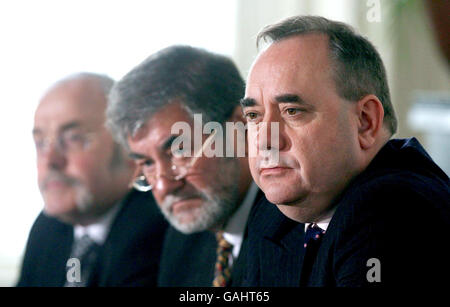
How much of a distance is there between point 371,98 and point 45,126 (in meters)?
0.50

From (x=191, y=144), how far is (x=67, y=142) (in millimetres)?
203

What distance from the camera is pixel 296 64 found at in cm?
64

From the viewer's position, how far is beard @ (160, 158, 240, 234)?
2.83 feet

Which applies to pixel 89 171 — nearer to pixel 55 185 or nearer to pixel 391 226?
pixel 55 185

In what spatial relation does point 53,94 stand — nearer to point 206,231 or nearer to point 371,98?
point 206,231

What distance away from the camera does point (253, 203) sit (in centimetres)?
83

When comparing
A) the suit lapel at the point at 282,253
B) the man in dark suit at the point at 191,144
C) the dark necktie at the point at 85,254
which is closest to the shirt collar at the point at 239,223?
the man in dark suit at the point at 191,144

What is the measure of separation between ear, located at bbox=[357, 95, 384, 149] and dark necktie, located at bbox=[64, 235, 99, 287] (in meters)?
0.47

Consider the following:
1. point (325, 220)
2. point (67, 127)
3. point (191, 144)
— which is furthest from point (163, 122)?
point (325, 220)

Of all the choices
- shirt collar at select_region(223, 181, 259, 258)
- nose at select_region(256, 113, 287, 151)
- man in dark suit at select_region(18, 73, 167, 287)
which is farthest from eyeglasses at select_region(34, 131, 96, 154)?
nose at select_region(256, 113, 287, 151)

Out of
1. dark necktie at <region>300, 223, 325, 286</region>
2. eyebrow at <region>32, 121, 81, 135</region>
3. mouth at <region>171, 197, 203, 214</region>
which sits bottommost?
dark necktie at <region>300, 223, 325, 286</region>

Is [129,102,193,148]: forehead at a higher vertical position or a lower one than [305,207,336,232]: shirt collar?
higher

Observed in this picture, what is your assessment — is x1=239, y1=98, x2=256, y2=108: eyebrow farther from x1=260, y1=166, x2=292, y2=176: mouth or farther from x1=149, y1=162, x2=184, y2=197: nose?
x1=149, y1=162, x2=184, y2=197: nose

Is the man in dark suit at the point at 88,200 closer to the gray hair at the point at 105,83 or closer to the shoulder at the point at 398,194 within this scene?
the gray hair at the point at 105,83
